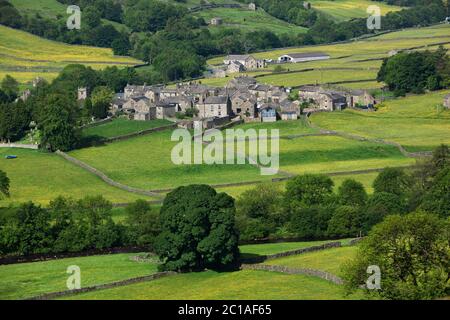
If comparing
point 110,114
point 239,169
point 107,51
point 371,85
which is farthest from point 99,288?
point 107,51

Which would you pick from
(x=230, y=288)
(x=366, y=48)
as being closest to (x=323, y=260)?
(x=230, y=288)

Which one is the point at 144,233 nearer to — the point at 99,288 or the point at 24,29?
the point at 99,288

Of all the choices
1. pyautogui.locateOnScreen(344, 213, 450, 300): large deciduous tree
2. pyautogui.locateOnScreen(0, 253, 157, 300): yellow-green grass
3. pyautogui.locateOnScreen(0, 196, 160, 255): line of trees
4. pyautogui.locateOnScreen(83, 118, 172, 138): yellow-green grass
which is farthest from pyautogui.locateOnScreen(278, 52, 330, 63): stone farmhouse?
pyautogui.locateOnScreen(344, 213, 450, 300): large deciduous tree

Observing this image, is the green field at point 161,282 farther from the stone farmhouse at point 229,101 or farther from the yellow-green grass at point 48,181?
the stone farmhouse at point 229,101

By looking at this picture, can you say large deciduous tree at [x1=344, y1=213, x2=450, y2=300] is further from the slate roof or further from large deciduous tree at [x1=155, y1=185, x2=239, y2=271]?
the slate roof

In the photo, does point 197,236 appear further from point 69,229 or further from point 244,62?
point 244,62
